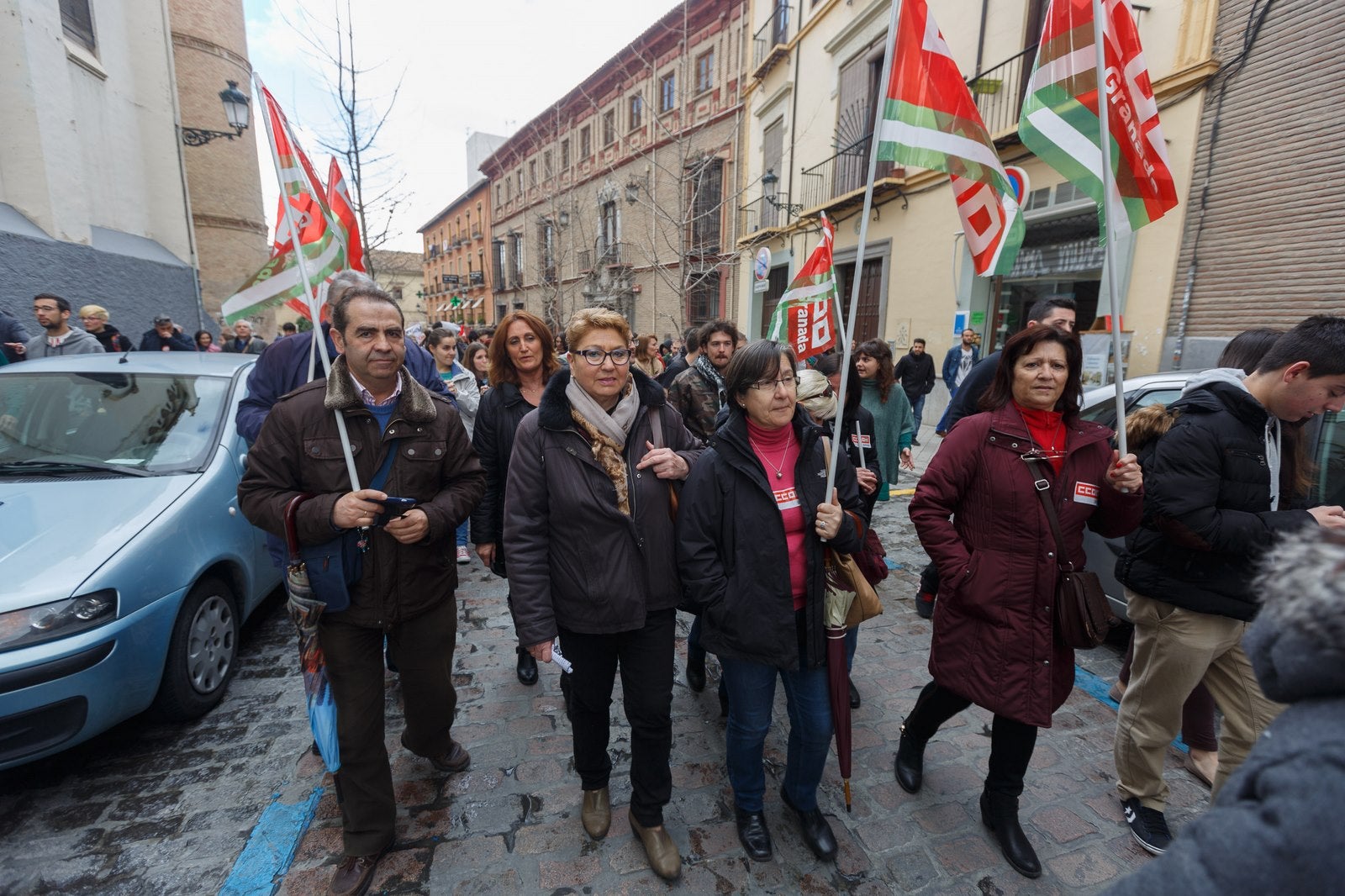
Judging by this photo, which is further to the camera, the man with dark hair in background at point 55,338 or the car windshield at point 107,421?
the man with dark hair in background at point 55,338

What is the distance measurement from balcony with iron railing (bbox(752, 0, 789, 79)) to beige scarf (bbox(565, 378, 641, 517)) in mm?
17062

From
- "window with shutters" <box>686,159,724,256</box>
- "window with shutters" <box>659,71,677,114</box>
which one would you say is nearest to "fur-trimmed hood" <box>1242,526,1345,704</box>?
"window with shutters" <box>686,159,724,256</box>

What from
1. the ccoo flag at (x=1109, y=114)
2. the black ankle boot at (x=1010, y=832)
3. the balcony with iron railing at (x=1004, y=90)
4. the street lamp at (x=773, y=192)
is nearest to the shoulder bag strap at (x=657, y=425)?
the ccoo flag at (x=1109, y=114)

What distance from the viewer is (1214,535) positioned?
2031mm

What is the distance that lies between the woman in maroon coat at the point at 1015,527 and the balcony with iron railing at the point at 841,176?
10950mm

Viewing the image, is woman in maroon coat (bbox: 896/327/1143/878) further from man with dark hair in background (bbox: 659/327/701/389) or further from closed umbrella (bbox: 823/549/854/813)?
man with dark hair in background (bbox: 659/327/701/389)

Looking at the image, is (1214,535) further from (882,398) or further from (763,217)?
(763,217)

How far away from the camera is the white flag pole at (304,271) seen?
2000 millimetres

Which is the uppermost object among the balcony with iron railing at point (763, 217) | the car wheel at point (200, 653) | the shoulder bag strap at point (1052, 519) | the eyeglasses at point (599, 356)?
the balcony with iron railing at point (763, 217)

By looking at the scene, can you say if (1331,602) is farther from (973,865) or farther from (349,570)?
(349,570)

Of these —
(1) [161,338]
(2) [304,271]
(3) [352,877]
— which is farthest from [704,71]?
(3) [352,877]

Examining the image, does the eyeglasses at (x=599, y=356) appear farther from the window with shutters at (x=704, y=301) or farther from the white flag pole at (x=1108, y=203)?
the window with shutters at (x=704, y=301)

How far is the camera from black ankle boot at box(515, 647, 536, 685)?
11.1ft

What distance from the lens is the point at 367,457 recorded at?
6.89 feet
